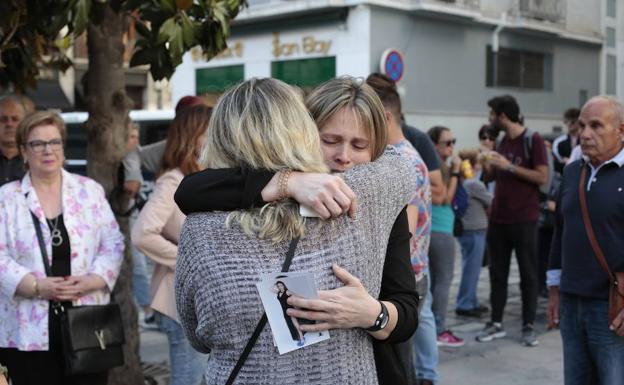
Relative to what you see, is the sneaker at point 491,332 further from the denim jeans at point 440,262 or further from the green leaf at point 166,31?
the green leaf at point 166,31

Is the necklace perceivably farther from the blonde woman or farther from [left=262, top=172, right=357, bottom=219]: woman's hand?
[left=262, top=172, right=357, bottom=219]: woman's hand

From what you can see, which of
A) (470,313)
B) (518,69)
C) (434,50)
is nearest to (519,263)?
(470,313)

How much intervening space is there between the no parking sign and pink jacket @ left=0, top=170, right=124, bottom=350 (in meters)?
14.8

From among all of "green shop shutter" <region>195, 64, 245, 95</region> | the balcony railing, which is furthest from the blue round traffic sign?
"green shop shutter" <region>195, 64, 245, 95</region>

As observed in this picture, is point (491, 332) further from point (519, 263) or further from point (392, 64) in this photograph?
point (392, 64)

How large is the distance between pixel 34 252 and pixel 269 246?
7.73 feet

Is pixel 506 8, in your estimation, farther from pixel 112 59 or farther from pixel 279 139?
pixel 279 139

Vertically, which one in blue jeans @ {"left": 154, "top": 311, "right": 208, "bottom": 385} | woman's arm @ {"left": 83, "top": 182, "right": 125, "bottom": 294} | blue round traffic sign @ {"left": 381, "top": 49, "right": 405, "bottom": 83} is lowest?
blue jeans @ {"left": 154, "top": 311, "right": 208, "bottom": 385}

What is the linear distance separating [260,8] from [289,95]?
19.2 meters

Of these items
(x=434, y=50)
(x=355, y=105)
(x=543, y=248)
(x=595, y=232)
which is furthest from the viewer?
(x=434, y=50)

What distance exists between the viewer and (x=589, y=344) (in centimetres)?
394

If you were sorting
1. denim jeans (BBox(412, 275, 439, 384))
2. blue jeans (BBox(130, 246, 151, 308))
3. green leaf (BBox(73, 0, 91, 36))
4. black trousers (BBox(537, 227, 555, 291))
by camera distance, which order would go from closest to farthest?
green leaf (BBox(73, 0, 91, 36))
denim jeans (BBox(412, 275, 439, 384))
blue jeans (BBox(130, 246, 151, 308))
black trousers (BBox(537, 227, 555, 291))

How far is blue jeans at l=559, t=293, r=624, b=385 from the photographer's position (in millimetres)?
3812

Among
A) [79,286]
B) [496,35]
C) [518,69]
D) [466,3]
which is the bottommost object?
[79,286]
